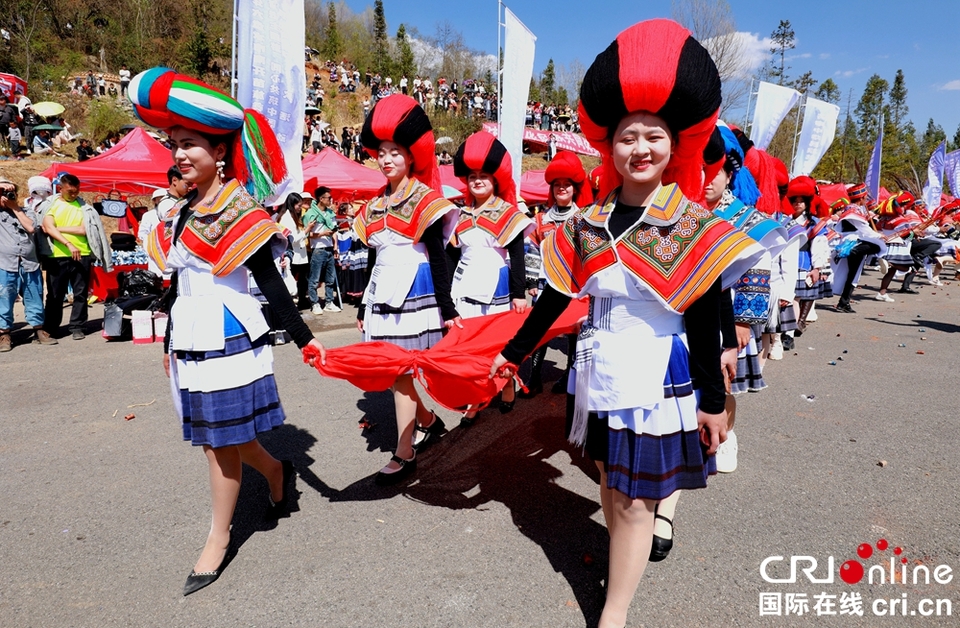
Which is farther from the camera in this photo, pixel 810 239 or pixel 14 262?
pixel 810 239

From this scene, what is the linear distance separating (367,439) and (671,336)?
2.56 metres

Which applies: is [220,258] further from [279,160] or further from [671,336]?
[671,336]

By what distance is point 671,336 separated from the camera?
183cm

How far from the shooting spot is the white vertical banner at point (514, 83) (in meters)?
9.89

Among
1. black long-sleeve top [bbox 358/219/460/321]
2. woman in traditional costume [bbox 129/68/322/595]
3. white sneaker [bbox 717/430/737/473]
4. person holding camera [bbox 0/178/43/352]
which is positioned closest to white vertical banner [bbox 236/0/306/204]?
person holding camera [bbox 0/178/43/352]

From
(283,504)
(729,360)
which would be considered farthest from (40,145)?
(729,360)

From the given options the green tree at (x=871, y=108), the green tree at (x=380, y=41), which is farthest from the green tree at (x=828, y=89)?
the green tree at (x=380, y=41)

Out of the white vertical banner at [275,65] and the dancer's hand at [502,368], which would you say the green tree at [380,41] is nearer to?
the white vertical banner at [275,65]

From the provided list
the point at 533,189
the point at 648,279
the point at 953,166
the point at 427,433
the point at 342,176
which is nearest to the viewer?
the point at 648,279

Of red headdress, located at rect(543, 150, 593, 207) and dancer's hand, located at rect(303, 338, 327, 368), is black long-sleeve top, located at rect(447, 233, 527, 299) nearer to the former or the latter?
red headdress, located at rect(543, 150, 593, 207)

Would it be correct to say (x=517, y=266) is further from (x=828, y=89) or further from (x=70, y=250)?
(x=828, y=89)

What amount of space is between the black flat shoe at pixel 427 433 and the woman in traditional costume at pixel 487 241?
0.23 m

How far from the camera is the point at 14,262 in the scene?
617 cm

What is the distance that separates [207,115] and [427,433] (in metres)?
2.36
